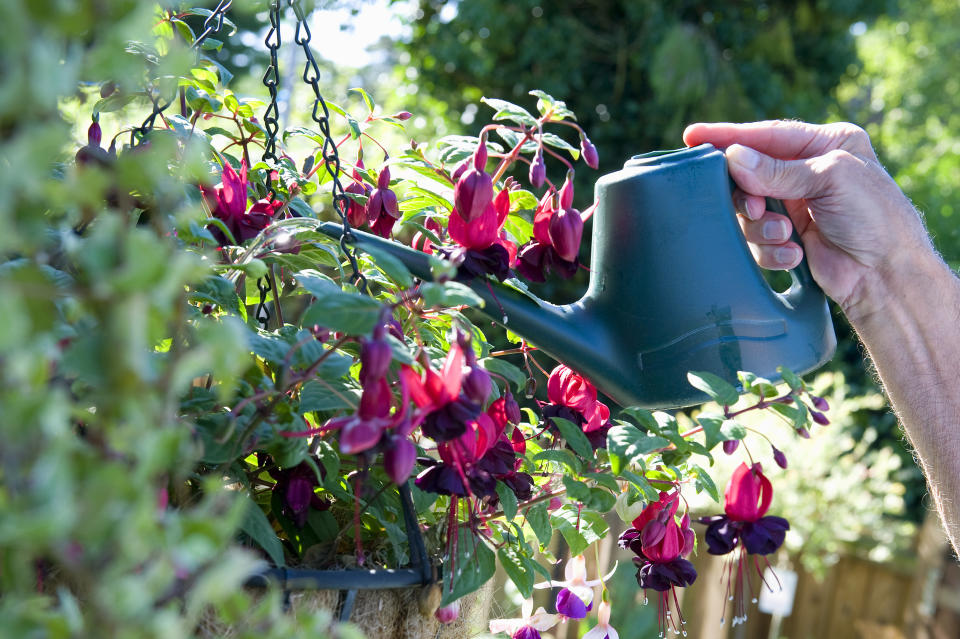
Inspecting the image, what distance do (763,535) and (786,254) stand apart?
14.3 inches

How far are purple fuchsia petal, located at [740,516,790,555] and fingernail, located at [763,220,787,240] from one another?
13.1 inches

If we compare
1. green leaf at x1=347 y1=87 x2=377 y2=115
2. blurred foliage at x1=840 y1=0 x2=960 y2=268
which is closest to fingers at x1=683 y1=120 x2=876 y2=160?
green leaf at x1=347 y1=87 x2=377 y2=115

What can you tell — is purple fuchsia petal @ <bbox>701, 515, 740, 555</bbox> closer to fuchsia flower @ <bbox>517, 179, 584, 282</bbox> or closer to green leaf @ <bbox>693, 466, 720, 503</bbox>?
green leaf @ <bbox>693, 466, 720, 503</bbox>

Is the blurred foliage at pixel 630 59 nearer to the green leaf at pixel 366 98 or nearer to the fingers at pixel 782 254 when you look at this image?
the fingers at pixel 782 254

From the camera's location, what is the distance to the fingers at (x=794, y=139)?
3.13 feet

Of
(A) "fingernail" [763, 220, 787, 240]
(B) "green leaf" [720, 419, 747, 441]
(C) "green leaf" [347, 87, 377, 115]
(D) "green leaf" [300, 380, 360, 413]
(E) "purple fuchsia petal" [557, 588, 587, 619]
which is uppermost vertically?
(C) "green leaf" [347, 87, 377, 115]

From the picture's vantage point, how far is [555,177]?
4.25 meters

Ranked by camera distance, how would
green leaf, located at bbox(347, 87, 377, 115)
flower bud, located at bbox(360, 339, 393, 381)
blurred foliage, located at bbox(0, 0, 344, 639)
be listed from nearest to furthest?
1. blurred foliage, located at bbox(0, 0, 344, 639)
2. flower bud, located at bbox(360, 339, 393, 381)
3. green leaf, located at bbox(347, 87, 377, 115)

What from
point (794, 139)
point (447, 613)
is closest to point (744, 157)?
point (794, 139)

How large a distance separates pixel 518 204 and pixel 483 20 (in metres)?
3.95

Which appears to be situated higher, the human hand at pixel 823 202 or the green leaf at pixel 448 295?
the human hand at pixel 823 202

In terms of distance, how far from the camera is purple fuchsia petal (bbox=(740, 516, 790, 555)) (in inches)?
24.5

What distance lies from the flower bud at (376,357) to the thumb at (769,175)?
1.63ft

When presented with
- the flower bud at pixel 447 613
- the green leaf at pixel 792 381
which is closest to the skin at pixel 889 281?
the green leaf at pixel 792 381
